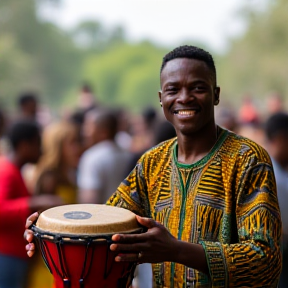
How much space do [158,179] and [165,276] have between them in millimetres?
480

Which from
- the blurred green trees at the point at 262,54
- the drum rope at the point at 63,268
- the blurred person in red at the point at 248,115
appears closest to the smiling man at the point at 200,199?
the drum rope at the point at 63,268

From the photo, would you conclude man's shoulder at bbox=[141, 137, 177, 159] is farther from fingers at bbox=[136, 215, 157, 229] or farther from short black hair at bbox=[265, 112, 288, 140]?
short black hair at bbox=[265, 112, 288, 140]

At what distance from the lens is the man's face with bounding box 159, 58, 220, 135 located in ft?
9.50

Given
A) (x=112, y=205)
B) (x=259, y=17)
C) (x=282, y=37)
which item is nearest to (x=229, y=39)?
(x=259, y=17)

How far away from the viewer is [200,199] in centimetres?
292

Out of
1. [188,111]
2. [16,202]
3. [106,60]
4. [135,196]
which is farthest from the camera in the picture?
[106,60]

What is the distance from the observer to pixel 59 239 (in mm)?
2707

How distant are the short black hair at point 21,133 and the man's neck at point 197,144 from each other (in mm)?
2504

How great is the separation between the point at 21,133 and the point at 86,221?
269cm

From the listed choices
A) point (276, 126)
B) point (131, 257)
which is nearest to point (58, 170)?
point (276, 126)

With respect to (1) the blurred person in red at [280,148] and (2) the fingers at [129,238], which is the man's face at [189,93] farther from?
(1) the blurred person in red at [280,148]

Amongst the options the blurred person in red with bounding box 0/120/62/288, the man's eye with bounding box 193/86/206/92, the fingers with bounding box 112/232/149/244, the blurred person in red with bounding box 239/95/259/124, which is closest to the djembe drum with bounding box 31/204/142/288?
the fingers with bounding box 112/232/149/244

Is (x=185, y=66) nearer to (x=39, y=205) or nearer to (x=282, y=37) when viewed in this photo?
(x=39, y=205)

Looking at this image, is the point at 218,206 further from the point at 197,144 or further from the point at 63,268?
the point at 63,268
